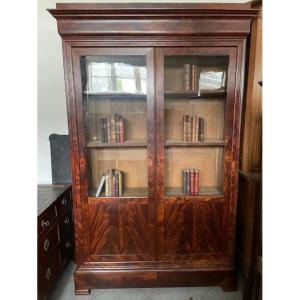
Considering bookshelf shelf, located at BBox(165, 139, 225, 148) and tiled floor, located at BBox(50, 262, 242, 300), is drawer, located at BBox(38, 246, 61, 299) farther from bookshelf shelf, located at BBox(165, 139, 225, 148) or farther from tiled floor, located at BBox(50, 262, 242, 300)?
bookshelf shelf, located at BBox(165, 139, 225, 148)

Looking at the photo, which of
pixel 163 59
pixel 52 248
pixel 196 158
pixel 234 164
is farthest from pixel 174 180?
pixel 52 248

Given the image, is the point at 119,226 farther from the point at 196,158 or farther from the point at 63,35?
the point at 63,35

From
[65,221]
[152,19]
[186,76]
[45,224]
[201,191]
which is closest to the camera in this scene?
[152,19]

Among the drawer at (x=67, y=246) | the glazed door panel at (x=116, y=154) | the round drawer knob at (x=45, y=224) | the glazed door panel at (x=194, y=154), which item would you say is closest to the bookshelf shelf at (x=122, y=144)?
the glazed door panel at (x=116, y=154)

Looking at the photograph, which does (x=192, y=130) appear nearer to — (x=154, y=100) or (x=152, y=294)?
(x=154, y=100)

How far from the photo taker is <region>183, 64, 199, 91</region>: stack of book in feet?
5.43

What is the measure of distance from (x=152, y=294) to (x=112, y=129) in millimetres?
1280

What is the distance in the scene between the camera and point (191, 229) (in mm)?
1724

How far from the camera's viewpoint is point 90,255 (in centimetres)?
174

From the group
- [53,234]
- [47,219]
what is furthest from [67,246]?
[47,219]

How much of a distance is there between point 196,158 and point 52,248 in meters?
1.26

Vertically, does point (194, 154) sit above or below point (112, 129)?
below

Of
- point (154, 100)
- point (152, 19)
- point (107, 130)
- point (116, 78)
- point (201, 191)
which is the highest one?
point (152, 19)

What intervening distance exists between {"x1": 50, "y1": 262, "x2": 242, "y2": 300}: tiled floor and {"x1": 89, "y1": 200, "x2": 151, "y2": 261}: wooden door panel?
0.28 m
